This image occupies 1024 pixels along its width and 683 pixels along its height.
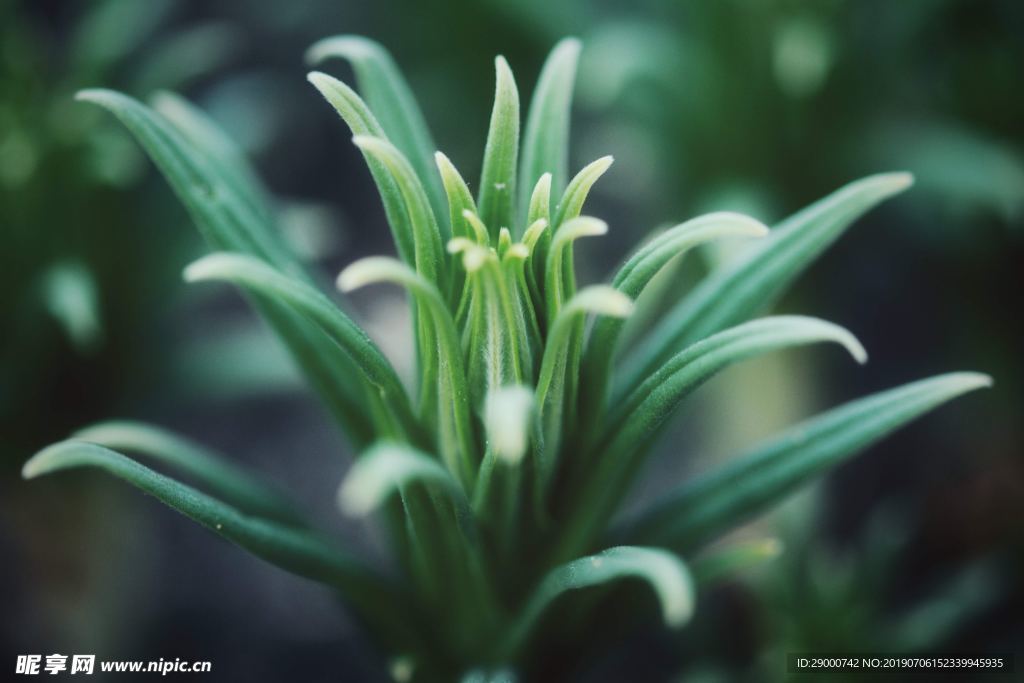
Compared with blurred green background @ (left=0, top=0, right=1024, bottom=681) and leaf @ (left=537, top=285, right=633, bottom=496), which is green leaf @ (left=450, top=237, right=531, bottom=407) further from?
blurred green background @ (left=0, top=0, right=1024, bottom=681)

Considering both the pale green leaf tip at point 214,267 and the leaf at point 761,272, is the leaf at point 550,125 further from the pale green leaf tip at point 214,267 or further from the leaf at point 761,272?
the pale green leaf tip at point 214,267

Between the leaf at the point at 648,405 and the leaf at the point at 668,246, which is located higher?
the leaf at the point at 668,246

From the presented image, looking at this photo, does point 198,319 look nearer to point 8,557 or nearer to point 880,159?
point 8,557

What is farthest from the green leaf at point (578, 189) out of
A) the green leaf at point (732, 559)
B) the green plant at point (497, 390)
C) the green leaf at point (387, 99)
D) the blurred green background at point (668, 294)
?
the blurred green background at point (668, 294)

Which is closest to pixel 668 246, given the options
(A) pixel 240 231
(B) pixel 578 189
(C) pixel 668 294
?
(B) pixel 578 189

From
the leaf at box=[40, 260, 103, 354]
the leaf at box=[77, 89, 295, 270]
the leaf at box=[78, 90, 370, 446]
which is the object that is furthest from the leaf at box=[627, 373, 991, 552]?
the leaf at box=[40, 260, 103, 354]

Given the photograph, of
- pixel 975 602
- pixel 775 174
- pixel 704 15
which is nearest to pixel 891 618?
pixel 975 602

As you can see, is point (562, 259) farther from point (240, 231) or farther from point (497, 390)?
point (240, 231)
